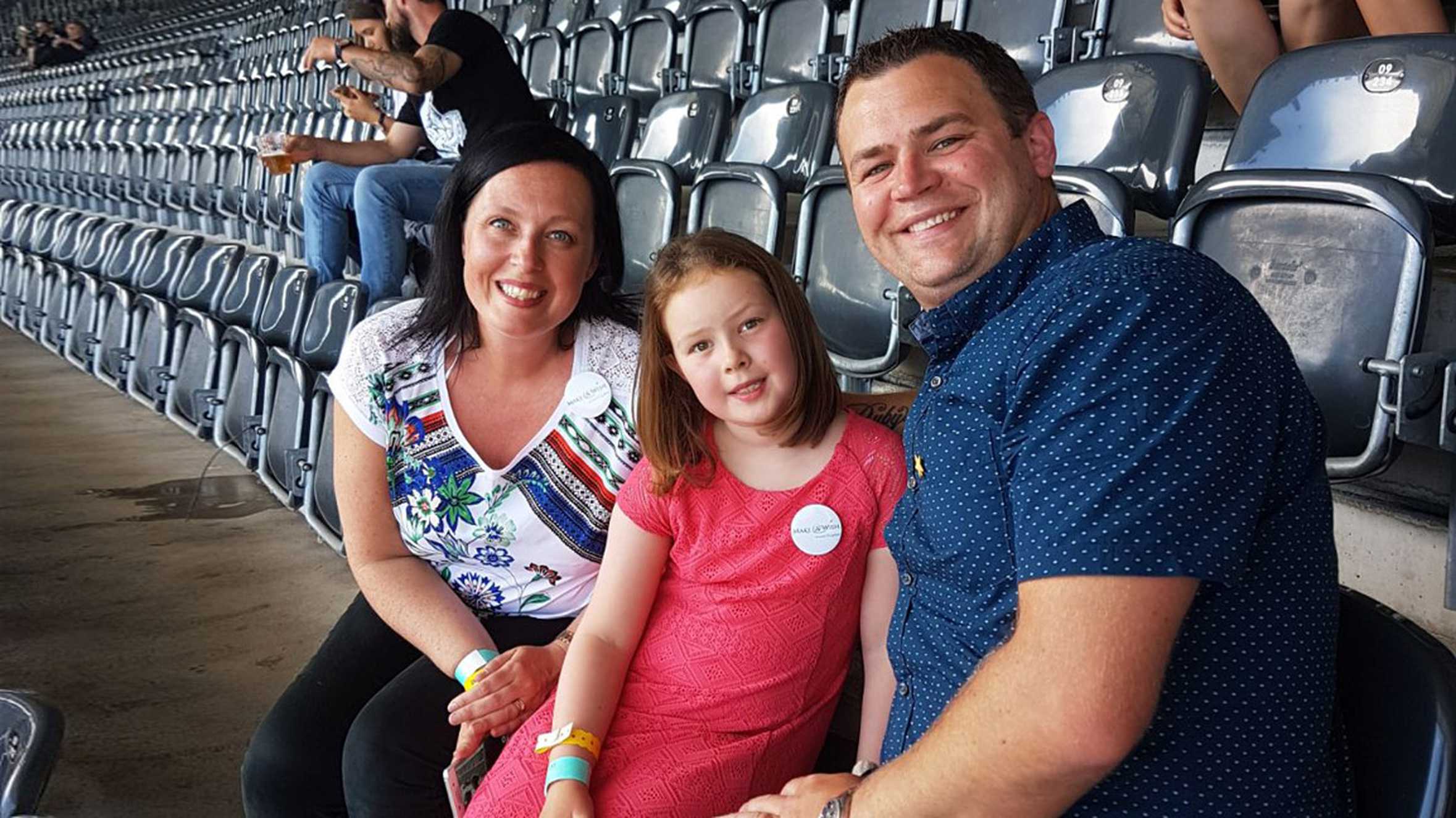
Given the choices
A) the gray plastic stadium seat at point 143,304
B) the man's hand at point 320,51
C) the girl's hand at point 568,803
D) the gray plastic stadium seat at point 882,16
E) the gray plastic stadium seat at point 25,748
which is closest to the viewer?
the gray plastic stadium seat at point 25,748

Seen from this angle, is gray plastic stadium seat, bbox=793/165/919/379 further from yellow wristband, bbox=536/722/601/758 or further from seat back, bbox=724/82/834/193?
yellow wristband, bbox=536/722/601/758

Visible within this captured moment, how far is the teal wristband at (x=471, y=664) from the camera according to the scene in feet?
5.44

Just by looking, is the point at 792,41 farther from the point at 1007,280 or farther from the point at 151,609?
the point at 1007,280

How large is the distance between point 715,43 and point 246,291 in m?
2.21

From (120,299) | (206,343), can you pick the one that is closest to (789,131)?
(206,343)

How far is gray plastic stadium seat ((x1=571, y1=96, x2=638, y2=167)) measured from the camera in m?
4.13

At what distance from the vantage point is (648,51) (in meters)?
4.90

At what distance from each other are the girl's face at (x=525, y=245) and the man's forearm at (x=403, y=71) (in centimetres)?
203

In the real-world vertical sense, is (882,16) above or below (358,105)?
above

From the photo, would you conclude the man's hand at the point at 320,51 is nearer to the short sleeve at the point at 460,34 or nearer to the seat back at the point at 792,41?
the short sleeve at the point at 460,34

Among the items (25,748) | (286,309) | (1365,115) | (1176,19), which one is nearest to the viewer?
(25,748)

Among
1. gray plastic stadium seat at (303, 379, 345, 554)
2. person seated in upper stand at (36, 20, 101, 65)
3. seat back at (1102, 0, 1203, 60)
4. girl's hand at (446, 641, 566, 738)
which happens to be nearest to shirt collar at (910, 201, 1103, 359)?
girl's hand at (446, 641, 566, 738)

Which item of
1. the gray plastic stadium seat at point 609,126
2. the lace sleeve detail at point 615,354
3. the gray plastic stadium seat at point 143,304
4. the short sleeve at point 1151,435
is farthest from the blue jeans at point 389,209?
the short sleeve at point 1151,435

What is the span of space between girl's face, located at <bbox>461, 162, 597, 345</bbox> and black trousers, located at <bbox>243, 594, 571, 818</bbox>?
0.45 metres
